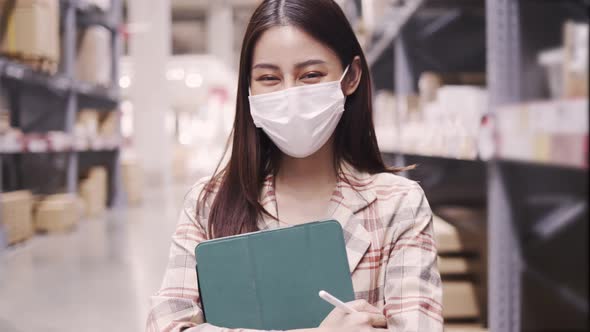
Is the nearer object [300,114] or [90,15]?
[300,114]

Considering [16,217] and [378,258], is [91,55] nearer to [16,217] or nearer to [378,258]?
[16,217]

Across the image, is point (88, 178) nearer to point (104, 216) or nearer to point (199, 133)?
point (104, 216)

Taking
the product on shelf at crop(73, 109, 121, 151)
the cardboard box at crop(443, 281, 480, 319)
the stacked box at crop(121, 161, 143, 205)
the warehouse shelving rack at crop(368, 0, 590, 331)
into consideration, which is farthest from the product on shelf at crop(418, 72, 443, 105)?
the stacked box at crop(121, 161, 143, 205)

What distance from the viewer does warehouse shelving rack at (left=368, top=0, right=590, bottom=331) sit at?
179 cm

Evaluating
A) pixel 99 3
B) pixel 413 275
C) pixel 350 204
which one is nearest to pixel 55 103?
pixel 99 3

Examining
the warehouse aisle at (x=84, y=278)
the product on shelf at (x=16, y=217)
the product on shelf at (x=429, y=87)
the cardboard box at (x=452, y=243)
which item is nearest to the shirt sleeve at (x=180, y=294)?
the warehouse aisle at (x=84, y=278)

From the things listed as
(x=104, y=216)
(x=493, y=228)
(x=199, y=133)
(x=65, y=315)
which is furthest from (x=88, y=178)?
(x=199, y=133)

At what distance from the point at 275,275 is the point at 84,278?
287 centimetres

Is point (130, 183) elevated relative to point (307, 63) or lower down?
lower down

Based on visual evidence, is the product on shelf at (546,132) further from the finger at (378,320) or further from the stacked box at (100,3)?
the stacked box at (100,3)

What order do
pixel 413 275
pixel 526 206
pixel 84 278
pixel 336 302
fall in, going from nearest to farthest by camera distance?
pixel 336 302 < pixel 413 275 < pixel 526 206 < pixel 84 278

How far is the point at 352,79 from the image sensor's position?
121 cm

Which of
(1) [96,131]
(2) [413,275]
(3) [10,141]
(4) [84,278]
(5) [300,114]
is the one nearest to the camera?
(2) [413,275]

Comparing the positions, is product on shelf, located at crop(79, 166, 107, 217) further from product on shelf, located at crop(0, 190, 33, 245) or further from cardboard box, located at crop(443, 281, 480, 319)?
cardboard box, located at crop(443, 281, 480, 319)
